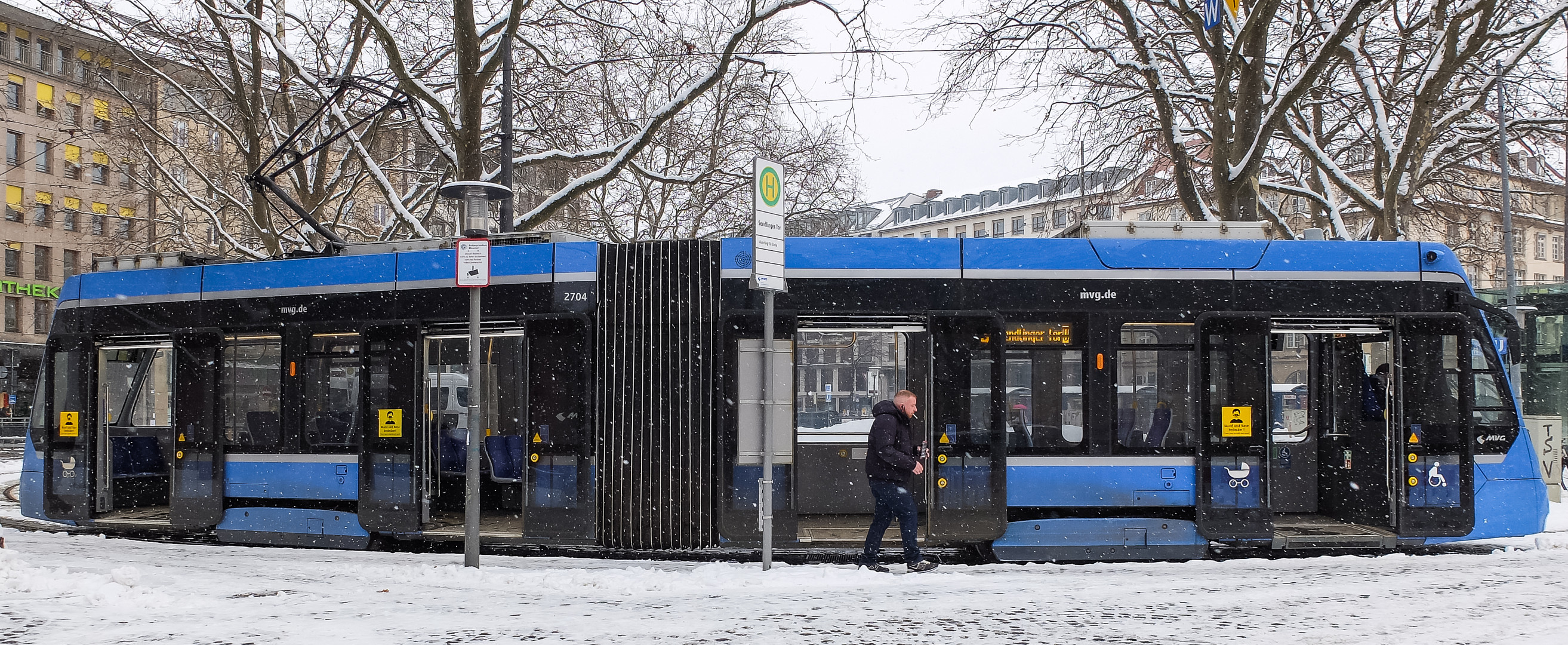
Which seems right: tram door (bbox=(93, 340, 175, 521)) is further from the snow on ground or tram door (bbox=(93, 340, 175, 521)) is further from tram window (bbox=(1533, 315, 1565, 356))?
tram window (bbox=(1533, 315, 1565, 356))

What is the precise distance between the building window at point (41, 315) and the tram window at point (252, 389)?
145 feet

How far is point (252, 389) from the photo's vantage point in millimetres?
11234

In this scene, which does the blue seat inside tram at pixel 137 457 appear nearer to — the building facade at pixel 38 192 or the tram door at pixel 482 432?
the tram door at pixel 482 432

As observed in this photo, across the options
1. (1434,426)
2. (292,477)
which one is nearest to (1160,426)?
(1434,426)

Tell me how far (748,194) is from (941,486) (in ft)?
70.3

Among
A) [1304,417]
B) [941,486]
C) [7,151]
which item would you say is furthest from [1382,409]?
[7,151]

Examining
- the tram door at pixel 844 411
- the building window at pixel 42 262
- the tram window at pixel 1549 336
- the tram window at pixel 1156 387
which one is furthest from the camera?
the building window at pixel 42 262

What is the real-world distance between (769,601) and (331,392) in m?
5.54

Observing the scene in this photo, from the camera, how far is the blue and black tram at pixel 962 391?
32.3 feet

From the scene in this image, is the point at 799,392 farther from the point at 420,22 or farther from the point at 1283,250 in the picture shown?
the point at 420,22

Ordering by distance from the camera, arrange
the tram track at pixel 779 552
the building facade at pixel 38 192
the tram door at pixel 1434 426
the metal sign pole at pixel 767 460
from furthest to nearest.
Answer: the building facade at pixel 38 192 < the tram track at pixel 779 552 < the tram door at pixel 1434 426 < the metal sign pole at pixel 767 460

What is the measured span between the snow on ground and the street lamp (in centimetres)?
41

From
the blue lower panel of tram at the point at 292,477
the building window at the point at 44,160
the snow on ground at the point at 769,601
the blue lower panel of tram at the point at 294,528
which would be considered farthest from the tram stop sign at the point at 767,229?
the building window at the point at 44,160

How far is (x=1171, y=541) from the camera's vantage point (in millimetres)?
9820
